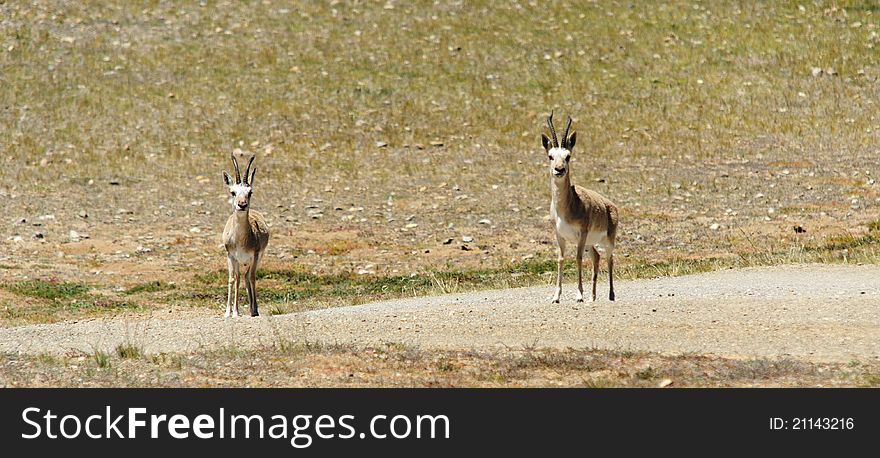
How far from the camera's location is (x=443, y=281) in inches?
1005

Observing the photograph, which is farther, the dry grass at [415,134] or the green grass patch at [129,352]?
the dry grass at [415,134]

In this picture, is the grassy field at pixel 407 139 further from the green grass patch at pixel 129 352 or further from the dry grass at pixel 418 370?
the dry grass at pixel 418 370

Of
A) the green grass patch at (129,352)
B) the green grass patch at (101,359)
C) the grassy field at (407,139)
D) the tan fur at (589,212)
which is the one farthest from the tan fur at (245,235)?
the tan fur at (589,212)

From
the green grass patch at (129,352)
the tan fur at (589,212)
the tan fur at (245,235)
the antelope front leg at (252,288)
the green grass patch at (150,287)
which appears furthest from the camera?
the green grass patch at (150,287)

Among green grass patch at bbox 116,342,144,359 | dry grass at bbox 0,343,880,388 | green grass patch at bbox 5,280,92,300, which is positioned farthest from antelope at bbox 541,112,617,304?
green grass patch at bbox 5,280,92,300

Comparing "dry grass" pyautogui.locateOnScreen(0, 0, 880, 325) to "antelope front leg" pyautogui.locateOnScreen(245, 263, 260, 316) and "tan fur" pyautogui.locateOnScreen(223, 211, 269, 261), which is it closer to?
"antelope front leg" pyautogui.locateOnScreen(245, 263, 260, 316)

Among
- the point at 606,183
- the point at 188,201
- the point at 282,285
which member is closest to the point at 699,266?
the point at 282,285

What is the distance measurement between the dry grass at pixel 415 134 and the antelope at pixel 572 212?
451cm

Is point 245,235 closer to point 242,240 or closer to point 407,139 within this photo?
point 242,240

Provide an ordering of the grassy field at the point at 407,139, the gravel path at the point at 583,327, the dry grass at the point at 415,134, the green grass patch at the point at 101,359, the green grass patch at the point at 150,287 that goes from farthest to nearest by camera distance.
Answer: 1. the dry grass at the point at 415,134
2. the grassy field at the point at 407,139
3. the green grass patch at the point at 150,287
4. the gravel path at the point at 583,327
5. the green grass patch at the point at 101,359

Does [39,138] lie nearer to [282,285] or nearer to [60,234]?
[60,234]

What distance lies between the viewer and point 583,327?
16.9 meters

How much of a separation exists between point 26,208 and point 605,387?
80.1 feet

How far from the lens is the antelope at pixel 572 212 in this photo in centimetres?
1852
